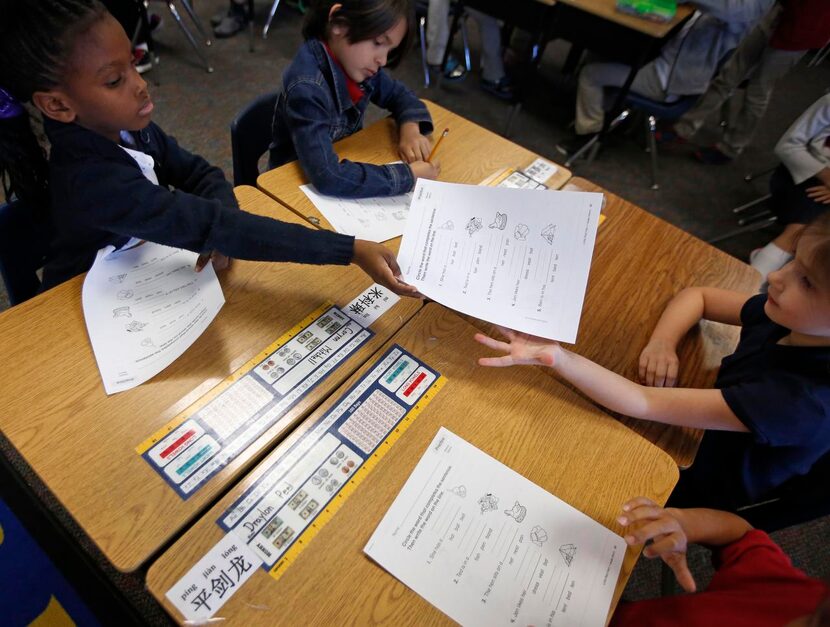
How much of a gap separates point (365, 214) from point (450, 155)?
0.37 meters

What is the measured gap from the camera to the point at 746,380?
811 mm

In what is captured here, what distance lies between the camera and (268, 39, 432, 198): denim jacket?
107 centimetres

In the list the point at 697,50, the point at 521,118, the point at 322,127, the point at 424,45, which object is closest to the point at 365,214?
the point at 322,127

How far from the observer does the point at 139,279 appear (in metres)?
0.85

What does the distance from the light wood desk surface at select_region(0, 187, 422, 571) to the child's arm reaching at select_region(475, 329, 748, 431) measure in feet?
0.71

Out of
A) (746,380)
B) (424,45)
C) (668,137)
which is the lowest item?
(668,137)

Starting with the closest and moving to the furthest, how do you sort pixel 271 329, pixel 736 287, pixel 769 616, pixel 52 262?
pixel 769 616 < pixel 271 329 < pixel 52 262 < pixel 736 287

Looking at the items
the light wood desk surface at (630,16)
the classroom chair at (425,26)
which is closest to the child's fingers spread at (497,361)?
the light wood desk surface at (630,16)

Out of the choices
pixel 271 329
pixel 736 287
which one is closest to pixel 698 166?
pixel 736 287

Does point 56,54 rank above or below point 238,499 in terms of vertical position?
above

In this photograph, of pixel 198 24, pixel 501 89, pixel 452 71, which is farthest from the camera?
pixel 452 71

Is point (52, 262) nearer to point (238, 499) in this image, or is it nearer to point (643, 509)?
point (238, 499)

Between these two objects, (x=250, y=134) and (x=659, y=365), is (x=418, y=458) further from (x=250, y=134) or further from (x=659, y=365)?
(x=250, y=134)

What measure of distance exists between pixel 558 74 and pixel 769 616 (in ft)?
11.8
